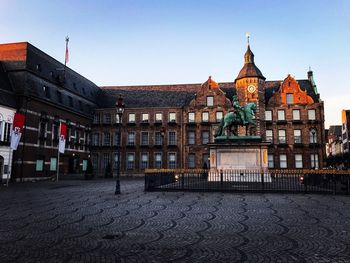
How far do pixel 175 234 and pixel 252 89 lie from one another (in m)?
40.0

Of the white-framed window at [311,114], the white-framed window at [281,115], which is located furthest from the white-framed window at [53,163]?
the white-framed window at [311,114]

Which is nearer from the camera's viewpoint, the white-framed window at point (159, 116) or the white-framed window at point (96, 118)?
the white-framed window at point (159, 116)

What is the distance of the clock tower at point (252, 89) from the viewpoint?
44.4 metres

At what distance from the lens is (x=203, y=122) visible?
47156mm

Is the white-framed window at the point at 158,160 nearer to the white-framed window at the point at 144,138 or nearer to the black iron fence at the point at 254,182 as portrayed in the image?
the white-framed window at the point at 144,138

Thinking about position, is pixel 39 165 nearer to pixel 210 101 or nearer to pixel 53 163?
pixel 53 163

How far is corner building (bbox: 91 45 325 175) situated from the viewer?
1764 inches

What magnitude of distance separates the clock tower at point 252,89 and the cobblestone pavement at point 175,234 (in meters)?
33.2

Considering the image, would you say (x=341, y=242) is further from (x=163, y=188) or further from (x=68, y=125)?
(x=68, y=125)

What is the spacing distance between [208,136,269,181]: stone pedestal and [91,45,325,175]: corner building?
16.1m

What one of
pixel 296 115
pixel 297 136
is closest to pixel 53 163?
pixel 297 136

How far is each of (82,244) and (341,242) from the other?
20.5 ft

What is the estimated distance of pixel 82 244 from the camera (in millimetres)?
6766

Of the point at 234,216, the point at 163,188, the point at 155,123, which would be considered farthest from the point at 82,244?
the point at 155,123
